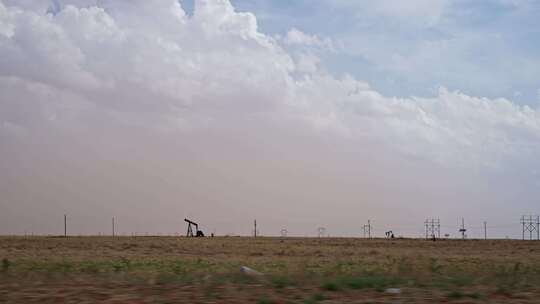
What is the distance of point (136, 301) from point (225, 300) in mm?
1750

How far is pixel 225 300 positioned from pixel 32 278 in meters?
6.00

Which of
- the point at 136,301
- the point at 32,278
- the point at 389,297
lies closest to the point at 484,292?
the point at 389,297

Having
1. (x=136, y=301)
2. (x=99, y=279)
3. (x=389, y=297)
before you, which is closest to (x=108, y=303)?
(x=136, y=301)

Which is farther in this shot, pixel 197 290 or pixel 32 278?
pixel 32 278

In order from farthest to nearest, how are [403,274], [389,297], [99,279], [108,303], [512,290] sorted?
1. [403,274]
2. [99,279]
3. [512,290]
4. [389,297]
5. [108,303]

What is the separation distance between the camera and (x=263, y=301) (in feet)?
42.1

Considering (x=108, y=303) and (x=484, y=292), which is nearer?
(x=108, y=303)

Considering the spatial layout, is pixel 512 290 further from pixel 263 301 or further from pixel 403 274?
pixel 263 301

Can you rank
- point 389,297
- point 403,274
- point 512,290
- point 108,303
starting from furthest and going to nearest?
point 403,274 → point 512,290 → point 389,297 → point 108,303

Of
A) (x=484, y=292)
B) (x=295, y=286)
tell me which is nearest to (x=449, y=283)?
(x=484, y=292)

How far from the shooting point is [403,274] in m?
18.5

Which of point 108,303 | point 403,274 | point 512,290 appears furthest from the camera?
point 403,274

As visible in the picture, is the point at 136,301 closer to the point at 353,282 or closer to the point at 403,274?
the point at 353,282

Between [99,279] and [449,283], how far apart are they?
8550 millimetres
